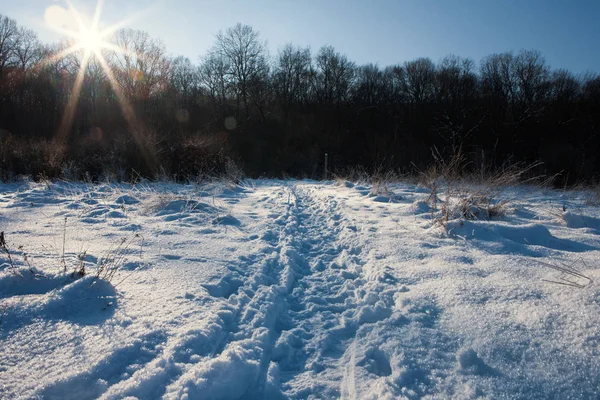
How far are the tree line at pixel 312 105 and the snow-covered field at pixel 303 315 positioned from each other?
22.2 metres

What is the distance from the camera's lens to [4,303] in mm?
1998

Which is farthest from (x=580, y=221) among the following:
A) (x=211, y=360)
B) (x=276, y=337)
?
(x=211, y=360)

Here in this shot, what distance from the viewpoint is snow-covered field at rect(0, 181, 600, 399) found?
1.55m

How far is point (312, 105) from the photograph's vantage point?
3759 cm

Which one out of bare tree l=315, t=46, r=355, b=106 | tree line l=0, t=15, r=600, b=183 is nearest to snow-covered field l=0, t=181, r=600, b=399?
tree line l=0, t=15, r=600, b=183

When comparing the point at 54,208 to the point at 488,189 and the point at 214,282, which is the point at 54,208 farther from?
the point at 488,189

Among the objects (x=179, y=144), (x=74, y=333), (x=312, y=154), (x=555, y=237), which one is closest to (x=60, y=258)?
(x=74, y=333)

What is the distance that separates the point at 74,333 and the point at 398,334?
1925 millimetres

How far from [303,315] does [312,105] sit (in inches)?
1467

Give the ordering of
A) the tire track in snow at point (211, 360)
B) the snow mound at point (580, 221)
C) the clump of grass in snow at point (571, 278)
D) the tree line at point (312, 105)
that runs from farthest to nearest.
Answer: the tree line at point (312, 105) < the snow mound at point (580, 221) < the clump of grass in snow at point (571, 278) < the tire track in snow at point (211, 360)

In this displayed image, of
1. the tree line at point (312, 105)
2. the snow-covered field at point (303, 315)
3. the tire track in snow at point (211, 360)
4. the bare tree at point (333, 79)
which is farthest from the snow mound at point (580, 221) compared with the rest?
the bare tree at point (333, 79)

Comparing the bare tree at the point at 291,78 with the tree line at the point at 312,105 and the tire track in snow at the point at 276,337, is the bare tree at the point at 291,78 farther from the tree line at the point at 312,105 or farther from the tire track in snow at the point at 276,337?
the tire track in snow at the point at 276,337

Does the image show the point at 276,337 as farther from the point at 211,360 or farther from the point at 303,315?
the point at 211,360

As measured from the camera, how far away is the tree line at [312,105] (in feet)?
97.2
